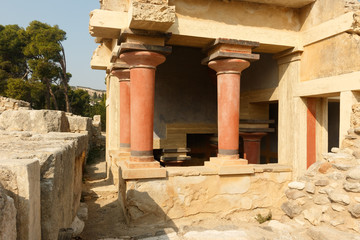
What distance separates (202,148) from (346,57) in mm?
5999

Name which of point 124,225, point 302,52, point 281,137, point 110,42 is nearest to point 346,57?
point 302,52

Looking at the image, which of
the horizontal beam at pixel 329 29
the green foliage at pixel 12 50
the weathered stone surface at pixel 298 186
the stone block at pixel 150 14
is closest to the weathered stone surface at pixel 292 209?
the weathered stone surface at pixel 298 186

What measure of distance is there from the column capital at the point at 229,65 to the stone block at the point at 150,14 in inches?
52.6

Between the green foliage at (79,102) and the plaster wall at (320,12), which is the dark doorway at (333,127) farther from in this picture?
the green foliage at (79,102)

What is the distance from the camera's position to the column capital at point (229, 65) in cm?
534

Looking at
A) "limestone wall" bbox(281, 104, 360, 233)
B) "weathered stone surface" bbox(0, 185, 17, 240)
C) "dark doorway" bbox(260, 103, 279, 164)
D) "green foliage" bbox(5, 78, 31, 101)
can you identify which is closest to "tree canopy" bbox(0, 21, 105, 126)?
"green foliage" bbox(5, 78, 31, 101)

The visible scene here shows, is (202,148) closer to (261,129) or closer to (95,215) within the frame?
(261,129)

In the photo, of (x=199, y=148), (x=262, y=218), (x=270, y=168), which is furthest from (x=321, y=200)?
(x=199, y=148)

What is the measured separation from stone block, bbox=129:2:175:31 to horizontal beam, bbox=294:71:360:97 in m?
3.25

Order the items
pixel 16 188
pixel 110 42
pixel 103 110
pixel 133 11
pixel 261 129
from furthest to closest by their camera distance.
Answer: pixel 103 110, pixel 110 42, pixel 261 129, pixel 133 11, pixel 16 188

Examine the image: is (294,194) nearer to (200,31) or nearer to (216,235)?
(216,235)

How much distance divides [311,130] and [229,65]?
2.48 metres

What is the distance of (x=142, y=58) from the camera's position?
191 inches

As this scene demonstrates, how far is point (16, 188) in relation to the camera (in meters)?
1.37
